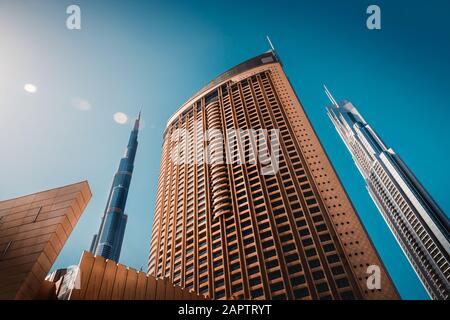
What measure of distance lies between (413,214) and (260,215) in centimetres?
12318

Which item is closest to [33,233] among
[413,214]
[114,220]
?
[114,220]

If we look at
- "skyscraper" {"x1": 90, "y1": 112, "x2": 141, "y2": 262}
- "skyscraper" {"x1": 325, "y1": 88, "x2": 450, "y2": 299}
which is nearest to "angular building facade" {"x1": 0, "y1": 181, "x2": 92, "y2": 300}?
"skyscraper" {"x1": 90, "y1": 112, "x2": 141, "y2": 262}

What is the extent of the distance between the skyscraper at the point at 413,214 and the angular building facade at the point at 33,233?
15932 cm

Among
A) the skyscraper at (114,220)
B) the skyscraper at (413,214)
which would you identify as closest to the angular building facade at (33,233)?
the skyscraper at (114,220)

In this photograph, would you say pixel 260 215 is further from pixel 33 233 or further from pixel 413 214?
pixel 413 214

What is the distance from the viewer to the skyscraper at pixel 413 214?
480 ft

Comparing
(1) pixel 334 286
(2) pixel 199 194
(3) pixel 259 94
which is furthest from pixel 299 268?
(3) pixel 259 94

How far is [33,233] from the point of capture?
16172mm

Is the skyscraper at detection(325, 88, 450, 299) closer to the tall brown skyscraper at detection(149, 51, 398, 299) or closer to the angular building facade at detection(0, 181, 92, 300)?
the tall brown skyscraper at detection(149, 51, 398, 299)

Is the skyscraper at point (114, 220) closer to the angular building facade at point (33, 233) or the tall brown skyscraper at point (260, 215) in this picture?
the tall brown skyscraper at point (260, 215)

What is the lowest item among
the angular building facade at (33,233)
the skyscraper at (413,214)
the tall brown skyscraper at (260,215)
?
the angular building facade at (33,233)

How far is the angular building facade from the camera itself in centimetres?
1389

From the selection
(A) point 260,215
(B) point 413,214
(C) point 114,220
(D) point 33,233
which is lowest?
(D) point 33,233
